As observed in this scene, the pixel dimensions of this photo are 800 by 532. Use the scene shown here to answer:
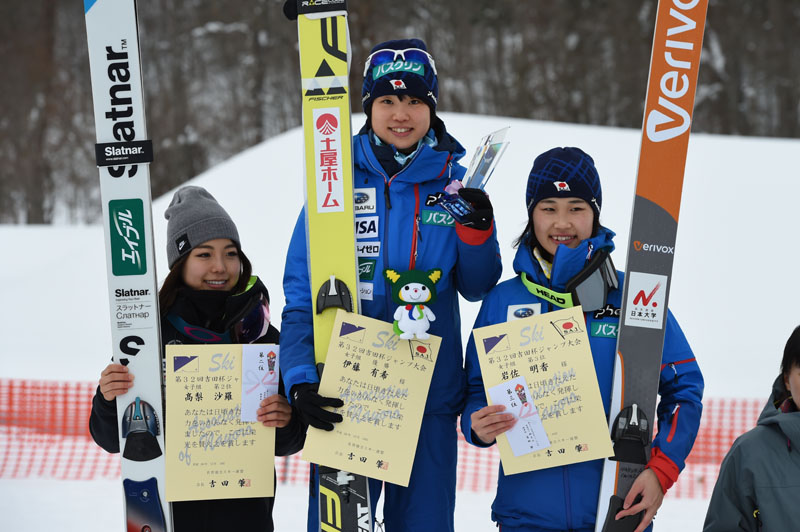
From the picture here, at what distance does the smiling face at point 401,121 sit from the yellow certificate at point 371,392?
1.76 feet

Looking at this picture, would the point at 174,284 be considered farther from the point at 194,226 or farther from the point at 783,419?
the point at 783,419

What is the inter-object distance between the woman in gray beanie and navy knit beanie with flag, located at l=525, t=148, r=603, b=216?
36.7 inches

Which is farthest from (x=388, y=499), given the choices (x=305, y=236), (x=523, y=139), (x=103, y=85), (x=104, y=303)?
(x=523, y=139)

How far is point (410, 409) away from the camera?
2.20 m

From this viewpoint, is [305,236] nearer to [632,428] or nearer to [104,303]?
[632,428]

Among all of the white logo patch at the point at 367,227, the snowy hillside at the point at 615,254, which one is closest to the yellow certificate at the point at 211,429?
the white logo patch at the point at 367,227

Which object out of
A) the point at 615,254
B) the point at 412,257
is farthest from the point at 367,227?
the point at 615,254

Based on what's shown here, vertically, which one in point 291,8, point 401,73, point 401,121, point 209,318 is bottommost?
point 209,318

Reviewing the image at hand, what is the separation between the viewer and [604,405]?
219 centimetres

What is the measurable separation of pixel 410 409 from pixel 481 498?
294 centimetres

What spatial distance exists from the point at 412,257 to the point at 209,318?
70 centimetres

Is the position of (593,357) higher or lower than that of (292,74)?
lower

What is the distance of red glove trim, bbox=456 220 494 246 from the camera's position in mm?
2160

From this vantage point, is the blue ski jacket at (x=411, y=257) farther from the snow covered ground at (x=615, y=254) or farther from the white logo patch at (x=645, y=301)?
the snow covered ground at (x=615, y=254)
